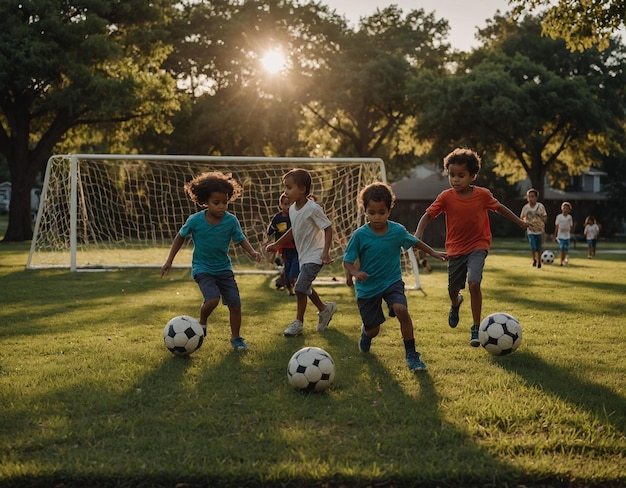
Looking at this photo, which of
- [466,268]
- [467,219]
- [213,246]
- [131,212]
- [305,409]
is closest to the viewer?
[305,409]

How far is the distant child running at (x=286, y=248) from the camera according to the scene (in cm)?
980

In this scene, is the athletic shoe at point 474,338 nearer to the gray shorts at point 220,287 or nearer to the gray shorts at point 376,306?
the gray shorts at point 376,306

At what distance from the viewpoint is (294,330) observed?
7445 millimetres

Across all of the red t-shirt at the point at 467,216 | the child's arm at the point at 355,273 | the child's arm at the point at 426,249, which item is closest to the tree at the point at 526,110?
the red t-shirt at the point at 467,216

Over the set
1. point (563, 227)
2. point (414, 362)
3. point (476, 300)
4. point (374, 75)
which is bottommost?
point (414, 362)

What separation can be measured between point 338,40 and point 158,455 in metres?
38.2

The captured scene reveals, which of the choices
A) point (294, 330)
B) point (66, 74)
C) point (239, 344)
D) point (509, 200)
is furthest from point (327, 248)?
point (509, 200)

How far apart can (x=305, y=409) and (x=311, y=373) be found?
0.43m

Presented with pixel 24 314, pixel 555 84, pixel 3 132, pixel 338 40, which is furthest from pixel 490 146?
pixel 24 314

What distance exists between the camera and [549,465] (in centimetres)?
371

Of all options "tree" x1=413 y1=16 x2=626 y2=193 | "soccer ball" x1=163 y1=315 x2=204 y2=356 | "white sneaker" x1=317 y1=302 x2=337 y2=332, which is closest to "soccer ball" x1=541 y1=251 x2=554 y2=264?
"white sneaker" x1=317 y1=302 x2=337 y2=332

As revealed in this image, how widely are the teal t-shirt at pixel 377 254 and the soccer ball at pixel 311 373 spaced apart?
1.12 metres

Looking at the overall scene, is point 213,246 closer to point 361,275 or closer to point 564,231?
point 361,275

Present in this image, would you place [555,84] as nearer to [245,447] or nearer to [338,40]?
[338,40]
